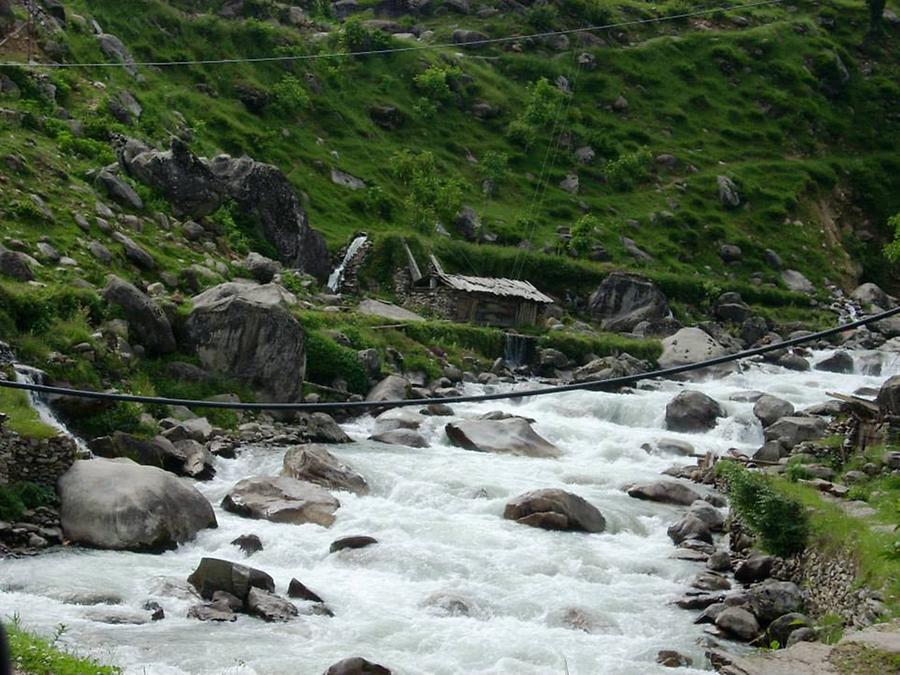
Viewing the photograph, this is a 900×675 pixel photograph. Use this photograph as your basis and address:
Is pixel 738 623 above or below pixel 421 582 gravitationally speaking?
above

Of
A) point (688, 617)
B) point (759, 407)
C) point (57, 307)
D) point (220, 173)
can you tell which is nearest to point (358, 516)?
point (688, 617)

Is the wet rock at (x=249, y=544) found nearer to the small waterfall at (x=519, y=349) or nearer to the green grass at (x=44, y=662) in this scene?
the green grass at (x=44, y=662)

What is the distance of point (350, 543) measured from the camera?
18.0 metres

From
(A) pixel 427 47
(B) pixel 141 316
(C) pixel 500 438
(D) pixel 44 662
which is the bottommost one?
(C) pixel 500 438

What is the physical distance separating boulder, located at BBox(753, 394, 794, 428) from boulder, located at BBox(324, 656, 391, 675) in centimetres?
2313

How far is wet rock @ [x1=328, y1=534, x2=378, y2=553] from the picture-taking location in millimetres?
17812

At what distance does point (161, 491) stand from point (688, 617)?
9082mm

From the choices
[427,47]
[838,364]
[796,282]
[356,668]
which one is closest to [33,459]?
[356,668]

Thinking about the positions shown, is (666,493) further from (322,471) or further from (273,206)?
(273,206)

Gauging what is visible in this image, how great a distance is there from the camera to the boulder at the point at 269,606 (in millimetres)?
14414

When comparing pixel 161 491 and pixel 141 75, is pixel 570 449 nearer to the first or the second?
pixel 161 491

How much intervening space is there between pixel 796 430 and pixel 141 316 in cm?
1807

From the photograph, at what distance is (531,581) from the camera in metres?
17.1

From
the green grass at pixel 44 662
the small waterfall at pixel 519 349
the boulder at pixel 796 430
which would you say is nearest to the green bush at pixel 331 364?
the small waterfall at pixel 519 349
